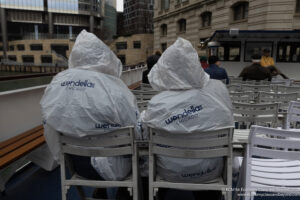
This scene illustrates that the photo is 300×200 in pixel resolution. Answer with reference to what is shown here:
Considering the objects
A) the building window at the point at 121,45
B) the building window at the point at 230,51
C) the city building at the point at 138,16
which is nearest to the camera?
the building window at the point at 230,51

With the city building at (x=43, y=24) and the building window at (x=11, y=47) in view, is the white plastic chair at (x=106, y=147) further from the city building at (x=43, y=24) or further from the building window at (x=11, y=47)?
the building window at (x=11, y=47)

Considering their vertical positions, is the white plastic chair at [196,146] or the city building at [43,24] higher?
the city building at [43,24]

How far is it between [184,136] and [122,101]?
555 mm

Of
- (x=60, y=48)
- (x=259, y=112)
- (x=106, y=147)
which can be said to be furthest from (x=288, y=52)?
(x=60, y=48)

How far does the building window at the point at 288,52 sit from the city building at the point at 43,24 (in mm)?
57160

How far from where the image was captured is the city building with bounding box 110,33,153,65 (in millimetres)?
51906

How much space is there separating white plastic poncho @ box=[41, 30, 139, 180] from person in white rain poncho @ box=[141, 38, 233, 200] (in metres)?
0.25

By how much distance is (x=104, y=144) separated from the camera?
1.87 metres

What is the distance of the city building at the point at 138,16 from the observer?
7769 centimetres

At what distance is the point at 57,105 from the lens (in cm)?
185

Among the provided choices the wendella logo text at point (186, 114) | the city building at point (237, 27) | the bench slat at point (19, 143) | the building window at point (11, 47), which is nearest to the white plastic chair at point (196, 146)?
the wendella logo text at point (186, 114)

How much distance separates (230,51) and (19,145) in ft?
38.1

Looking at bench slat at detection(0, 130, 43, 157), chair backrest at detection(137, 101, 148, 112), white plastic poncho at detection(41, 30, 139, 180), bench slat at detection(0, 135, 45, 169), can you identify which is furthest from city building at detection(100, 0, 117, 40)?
white plastic poncho at detection(41, 30, 139, 180)

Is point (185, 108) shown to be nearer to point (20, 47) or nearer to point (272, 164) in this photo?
point (272, 164)
